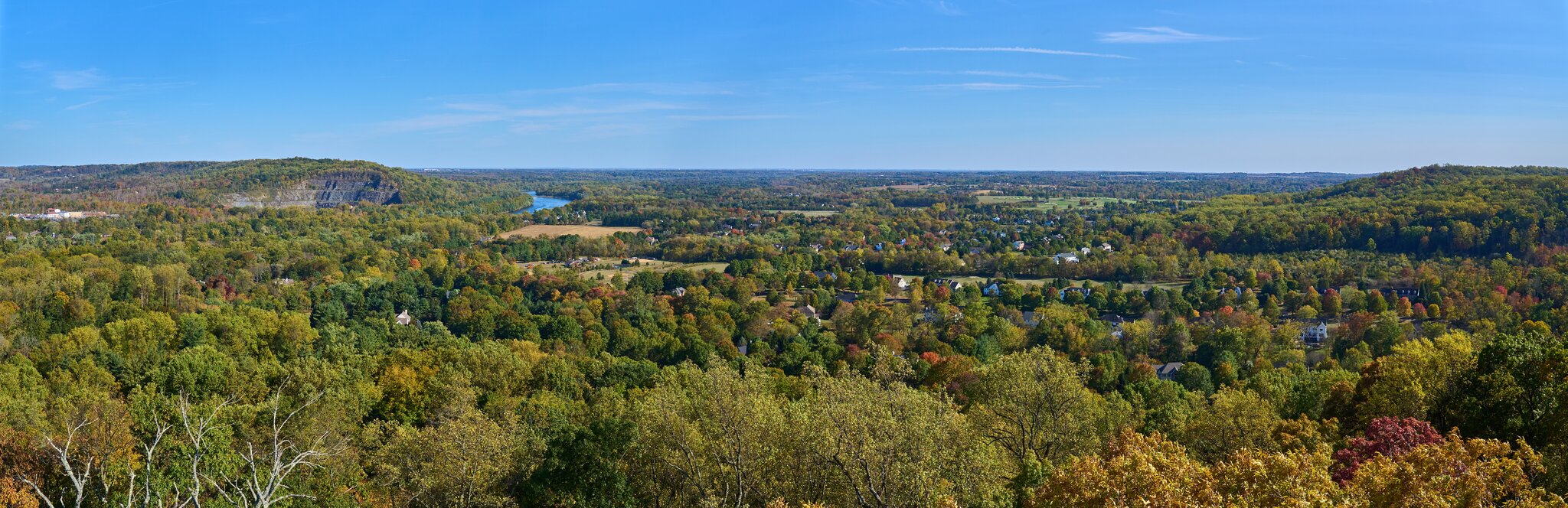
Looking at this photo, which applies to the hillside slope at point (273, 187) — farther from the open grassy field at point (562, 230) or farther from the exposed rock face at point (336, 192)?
the open grassy field at point (562, 230)

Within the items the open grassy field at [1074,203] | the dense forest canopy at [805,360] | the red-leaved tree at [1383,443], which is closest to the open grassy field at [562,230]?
the dense forest canopy at [805,360]

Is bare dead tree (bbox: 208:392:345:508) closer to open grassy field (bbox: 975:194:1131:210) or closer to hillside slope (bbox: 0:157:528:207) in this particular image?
hillside slope (bbox: 0:157:528:207)

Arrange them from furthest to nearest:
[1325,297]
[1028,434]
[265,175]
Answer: [265,175] < [1325,297] < [1028,434]

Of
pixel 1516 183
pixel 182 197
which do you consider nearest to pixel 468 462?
pixel 1516 183

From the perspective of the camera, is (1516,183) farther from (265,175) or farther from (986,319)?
(265,175)

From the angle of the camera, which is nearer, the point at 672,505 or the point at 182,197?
the point at 672,505

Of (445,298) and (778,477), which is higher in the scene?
(778,477)

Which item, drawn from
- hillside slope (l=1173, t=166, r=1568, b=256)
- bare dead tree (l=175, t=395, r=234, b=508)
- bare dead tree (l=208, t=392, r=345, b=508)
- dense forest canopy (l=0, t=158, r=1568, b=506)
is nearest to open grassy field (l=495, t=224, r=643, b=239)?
dense forest canopy (l=0, t=158, r=1568, b=506)

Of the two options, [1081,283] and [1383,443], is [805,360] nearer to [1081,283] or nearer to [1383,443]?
[1383,443]
